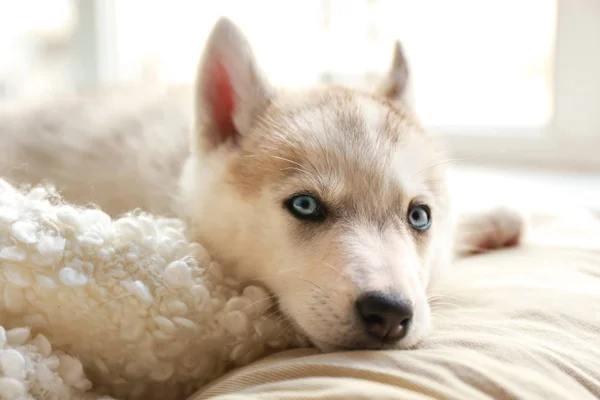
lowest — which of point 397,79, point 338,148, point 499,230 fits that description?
point 338,148

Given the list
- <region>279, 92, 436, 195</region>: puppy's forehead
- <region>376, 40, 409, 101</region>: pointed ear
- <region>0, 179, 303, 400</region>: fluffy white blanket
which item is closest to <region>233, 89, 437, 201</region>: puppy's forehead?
<region>279, 92, 436, 195</region>: puppy's forehead

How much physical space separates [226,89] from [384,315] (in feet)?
2.23

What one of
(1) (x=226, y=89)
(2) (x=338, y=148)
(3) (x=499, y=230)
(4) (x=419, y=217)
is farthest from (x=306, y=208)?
(3) (x=499, y=230)

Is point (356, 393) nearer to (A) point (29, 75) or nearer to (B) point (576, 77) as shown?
(B) point (576, 77)

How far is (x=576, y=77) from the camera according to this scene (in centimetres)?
250

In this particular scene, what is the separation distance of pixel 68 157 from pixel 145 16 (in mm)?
2282

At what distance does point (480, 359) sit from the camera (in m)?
0.85

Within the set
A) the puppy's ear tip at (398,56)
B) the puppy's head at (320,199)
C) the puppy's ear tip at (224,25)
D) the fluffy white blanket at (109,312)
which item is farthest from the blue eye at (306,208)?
the puppy's ear tip at (398,56)

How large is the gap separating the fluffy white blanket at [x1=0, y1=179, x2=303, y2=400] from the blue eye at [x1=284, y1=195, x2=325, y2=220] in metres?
0.19

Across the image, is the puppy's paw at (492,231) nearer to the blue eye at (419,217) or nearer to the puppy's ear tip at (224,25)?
the blue eye at (419,217)

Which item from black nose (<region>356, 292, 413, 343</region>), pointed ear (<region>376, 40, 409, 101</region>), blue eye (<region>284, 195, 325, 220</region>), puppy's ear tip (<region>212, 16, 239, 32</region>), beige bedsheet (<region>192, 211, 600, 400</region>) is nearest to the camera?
beige bedsheet (<region>192, 211, 600, 400</region>)

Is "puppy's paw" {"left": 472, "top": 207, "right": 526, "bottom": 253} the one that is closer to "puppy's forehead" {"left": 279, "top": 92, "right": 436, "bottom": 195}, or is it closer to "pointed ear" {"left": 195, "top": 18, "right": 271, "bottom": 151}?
"puppy's forehead" {"left": 279, "top": 92, "right": 436, "bottom": 195}

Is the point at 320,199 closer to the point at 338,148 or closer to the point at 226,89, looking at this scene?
the point at 338,148

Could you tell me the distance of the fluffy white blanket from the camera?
878 millimetres
